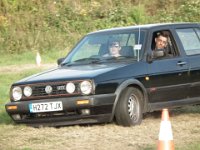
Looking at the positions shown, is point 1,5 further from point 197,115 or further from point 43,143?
point 43,143

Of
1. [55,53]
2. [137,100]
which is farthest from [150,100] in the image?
[55,53]

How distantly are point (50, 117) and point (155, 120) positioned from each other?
1.94 metres

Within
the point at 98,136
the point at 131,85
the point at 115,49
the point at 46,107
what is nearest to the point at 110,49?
the point at 115,49

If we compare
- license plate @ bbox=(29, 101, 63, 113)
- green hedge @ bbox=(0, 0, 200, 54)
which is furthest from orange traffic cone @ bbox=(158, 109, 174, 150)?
green hedge @ bbox=(0, 0, 200, 54)

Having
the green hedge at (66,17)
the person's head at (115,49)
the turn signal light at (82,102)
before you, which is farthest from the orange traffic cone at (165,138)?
the green hedge at (66,17)

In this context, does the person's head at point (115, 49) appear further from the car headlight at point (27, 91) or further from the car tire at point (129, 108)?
the car headlight at point (27, 91)

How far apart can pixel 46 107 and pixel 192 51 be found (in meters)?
2.93

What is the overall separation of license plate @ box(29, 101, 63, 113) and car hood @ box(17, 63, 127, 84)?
14.1 inches

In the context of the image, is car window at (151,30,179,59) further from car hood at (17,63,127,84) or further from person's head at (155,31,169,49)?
car hood at (17,63,127,84)

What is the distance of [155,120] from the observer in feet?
35.4

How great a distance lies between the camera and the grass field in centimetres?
825

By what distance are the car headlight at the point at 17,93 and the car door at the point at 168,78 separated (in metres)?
1.95

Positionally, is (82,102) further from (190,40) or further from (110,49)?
(190,40)

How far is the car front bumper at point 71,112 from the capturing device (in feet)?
30.8
